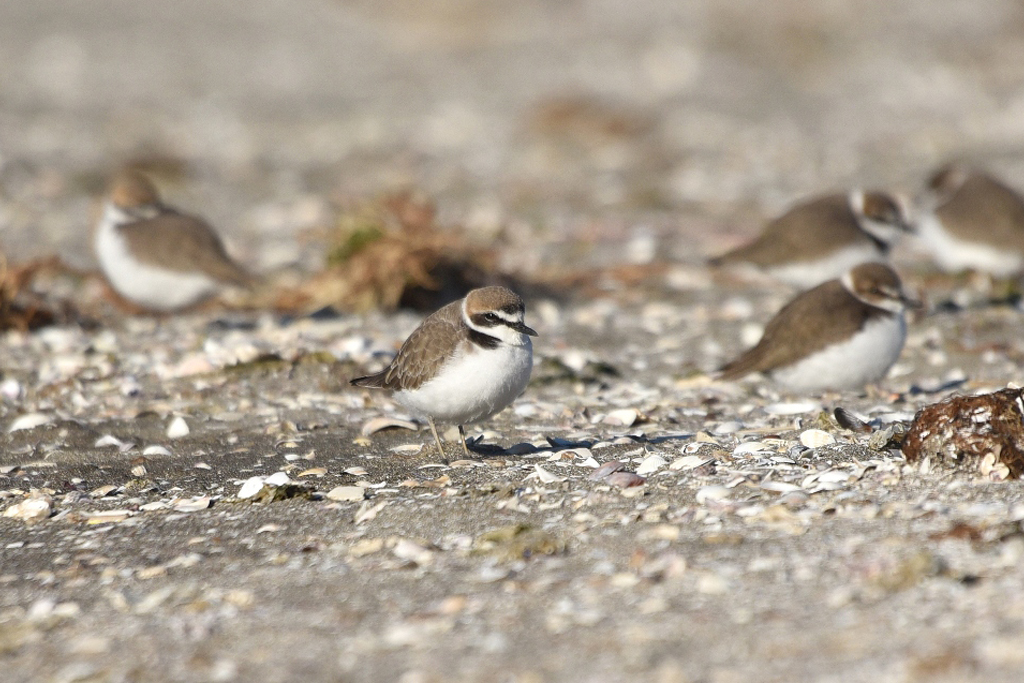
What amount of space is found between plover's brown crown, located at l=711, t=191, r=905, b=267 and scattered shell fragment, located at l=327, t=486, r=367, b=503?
18.0ft

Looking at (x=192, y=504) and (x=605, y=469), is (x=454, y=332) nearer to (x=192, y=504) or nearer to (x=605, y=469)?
(x=605, y=469)

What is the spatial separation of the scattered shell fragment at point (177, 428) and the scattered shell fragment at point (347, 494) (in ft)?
5.66

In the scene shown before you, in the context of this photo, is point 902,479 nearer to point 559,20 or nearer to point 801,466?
point 801,466

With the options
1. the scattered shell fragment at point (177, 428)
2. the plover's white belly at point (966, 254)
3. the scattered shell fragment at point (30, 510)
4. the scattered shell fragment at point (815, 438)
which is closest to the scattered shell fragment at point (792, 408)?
the scattered shell fragment at point (815, 438)

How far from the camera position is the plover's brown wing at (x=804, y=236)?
33.0 ft

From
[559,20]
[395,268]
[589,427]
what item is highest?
[559,20]

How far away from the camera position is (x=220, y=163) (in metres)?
17.3

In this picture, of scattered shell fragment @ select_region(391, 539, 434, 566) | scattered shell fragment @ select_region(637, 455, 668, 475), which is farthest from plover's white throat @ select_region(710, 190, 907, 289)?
scattered shell fragment @ select_region(391, 539, 434, 566)

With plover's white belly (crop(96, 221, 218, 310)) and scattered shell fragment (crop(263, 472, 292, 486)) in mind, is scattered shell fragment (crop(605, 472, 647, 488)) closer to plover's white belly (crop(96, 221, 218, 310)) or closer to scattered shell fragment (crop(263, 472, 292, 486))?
scattered shell fragment (crop(263, 472, 292, 486))

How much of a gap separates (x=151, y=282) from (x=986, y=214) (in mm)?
7095

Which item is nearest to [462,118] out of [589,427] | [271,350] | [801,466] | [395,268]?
[395,268]

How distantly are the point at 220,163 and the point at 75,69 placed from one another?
266 inches

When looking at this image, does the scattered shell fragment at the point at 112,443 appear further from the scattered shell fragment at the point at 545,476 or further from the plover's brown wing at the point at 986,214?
the plover's brown wing at the point at 986,214

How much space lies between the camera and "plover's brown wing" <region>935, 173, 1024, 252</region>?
10.4 m
